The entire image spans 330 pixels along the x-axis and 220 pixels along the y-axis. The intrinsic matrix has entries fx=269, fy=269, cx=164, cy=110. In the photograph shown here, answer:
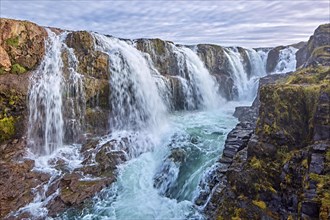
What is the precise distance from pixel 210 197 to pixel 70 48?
1337 centimetres

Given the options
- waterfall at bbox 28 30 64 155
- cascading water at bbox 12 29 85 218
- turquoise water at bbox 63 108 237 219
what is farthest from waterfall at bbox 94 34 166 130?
waterfall at bbox 28 30 64 155

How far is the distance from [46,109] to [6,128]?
2.21 metres

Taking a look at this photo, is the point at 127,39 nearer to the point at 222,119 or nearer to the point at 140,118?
the point at 140,118

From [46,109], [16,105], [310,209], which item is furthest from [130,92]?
[310,209]

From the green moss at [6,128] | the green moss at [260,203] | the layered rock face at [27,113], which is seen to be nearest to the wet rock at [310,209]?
the green moss at [260,203]

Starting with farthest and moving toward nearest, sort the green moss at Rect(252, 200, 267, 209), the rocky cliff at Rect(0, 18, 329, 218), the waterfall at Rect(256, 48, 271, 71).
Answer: the waterfall at Rect(256, 48, 271, 71) → the rocky cliff at Rect(0, 18, 329, 218) → the green moss at Rect(252, 200, 267, 209)

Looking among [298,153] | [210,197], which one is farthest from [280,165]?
[210,197]

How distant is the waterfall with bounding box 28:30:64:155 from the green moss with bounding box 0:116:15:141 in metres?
0.85

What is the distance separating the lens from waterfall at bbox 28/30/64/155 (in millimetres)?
14553

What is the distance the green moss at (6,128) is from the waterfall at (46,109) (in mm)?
851

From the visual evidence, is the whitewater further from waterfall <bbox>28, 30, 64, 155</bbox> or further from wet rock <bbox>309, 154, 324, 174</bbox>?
wet rock <bbox>309, 154, 324, 174</bbox>

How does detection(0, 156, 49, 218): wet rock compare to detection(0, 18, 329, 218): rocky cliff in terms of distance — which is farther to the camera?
detection(0, 156, 49, 218): wet rock

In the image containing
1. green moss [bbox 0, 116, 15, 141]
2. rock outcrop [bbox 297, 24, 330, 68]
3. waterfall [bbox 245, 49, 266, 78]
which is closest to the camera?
rock outcrop [bbox 297, 24, 330, 68]

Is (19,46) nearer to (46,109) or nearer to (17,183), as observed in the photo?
(46,109)
